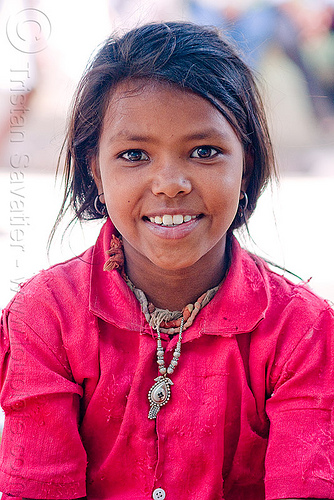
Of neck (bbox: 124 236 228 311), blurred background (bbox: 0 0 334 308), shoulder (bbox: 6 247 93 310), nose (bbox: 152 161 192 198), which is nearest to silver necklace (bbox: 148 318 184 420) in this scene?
neck (bbox: 124 236 228 311)

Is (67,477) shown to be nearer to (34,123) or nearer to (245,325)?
(245,325)

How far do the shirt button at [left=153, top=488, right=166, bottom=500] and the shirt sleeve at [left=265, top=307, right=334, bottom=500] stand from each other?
0.20 meters

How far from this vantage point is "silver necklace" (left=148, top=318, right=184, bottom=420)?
48.9 inches

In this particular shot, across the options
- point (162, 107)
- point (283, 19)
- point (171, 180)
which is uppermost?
point (283, 19)

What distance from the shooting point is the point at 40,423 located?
121cm

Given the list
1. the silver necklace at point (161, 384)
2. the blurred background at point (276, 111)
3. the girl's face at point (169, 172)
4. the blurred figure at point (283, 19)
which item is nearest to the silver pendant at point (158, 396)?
the silver necklace at point (161, 384)

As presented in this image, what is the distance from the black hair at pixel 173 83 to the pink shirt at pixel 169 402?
265 millimetres

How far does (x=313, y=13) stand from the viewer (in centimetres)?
505

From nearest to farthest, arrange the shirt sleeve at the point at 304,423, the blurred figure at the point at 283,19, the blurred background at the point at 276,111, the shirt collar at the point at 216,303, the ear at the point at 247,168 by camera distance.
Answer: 1. the shirt sleeve at the point at 304,423
2. the shirt collar at the point at 216,303
3. the ear at the point at 247,168
4. the blurred background at the point at 276,111
5. the blurred figure at the point at 283,19

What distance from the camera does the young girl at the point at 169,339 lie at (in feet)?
3.90

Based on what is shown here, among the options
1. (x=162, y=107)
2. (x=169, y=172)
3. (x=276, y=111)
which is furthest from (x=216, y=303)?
(x=276, y=111)

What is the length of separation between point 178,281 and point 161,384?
225 mm

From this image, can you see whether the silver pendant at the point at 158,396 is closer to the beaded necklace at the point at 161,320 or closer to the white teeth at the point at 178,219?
the beaded necklace at the point at 161,320

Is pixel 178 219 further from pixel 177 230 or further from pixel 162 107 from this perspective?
pixel 162 107
